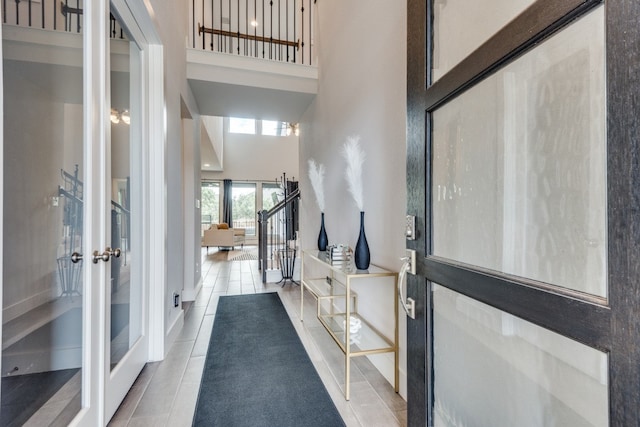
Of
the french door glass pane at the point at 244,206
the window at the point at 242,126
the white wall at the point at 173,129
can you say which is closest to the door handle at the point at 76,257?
the white wall at the point at 173,129

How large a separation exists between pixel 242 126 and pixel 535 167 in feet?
34.2

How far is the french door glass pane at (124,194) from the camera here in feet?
5.59

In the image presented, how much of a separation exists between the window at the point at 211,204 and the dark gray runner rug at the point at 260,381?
7747 mm

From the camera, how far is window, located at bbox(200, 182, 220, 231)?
1012 cm

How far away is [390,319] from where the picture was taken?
6.29ft

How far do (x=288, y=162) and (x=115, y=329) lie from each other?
9.17 metres

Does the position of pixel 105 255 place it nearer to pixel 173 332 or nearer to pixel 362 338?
pixel 173 332

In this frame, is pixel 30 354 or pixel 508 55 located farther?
pixel 30 354

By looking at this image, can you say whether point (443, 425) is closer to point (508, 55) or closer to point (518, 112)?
point (518, 112)

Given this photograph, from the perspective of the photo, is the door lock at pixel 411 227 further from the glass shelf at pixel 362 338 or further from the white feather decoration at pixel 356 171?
the glass shelf at pixel 362 338

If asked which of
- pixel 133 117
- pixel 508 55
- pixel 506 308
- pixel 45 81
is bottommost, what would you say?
pixel 506 308

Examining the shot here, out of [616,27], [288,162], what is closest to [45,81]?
[616,27]

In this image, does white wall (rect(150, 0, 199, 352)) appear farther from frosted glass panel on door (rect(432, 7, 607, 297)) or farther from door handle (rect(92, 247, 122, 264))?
frosted glass panel on door (rect(432, 7, 607, 297))

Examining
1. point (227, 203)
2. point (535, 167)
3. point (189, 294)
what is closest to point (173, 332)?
point (189, 294)
